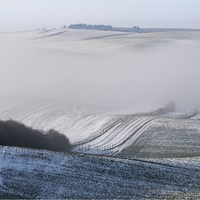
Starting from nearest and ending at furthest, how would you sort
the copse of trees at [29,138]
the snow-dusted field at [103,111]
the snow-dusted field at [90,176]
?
the snow-dusted field at [90,176], the snow-dusted field at [103,111], the copse of trees at [29,138]

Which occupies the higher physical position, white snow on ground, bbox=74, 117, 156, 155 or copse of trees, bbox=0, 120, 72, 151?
copse of trees, bbox=0, 120, 72, 151

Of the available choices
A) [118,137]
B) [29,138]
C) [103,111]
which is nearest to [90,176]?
[29,138]

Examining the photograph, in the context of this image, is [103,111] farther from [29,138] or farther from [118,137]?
[29,138]

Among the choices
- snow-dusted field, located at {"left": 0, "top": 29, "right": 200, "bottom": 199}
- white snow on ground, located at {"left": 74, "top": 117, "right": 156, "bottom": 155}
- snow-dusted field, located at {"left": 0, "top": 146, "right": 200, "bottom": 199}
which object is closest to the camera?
snow-dusted field, located at {"left": 0, "top": 146, "right": 200, "bottom": 199}

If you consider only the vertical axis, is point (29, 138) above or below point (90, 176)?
below

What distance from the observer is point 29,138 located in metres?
37.0

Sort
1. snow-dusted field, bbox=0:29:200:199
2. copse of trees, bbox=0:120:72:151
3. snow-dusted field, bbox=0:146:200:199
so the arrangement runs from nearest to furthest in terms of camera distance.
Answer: snow-dusted field, bbox=0:146:200:199 → snow-dusted field, bbox=0:29:200:199 → copse of trees, bbox=0:120:72:151

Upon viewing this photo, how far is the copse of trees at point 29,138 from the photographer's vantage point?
35.9m

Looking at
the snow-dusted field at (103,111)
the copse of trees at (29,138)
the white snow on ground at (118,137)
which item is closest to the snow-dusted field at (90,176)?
the snow-dusted field at (103,111)

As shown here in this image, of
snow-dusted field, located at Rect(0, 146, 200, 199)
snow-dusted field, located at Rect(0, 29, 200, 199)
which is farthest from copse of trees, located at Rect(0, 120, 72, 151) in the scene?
snow-dusted field, located at Rect(0, 146, 200, 199)

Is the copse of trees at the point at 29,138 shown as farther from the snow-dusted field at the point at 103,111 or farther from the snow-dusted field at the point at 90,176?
the snow-dusted field at the point at 90,176

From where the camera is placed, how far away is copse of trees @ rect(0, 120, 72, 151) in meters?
35.9

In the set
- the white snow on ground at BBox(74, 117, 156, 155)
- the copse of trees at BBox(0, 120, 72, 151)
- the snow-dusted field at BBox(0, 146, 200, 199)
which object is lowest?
the white snow on ground at BBox(74, 117, 156, 155)

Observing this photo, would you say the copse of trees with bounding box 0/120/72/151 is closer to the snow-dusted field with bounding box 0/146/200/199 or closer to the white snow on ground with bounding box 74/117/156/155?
the white snow on ground with bounding box 74/117/156/155
